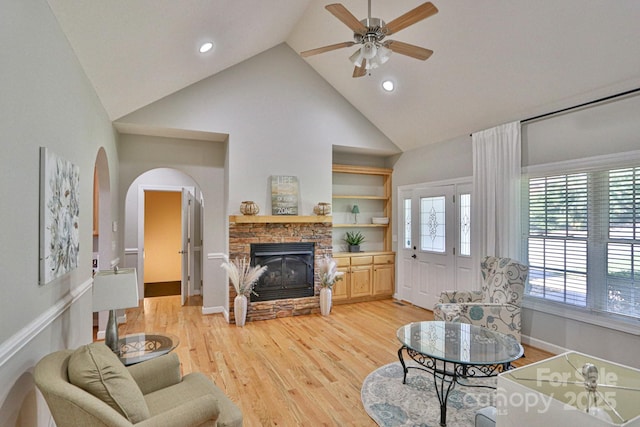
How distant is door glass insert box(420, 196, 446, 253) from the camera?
546cm

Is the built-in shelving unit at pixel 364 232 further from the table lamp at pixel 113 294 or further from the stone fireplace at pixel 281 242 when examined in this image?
the table lamp at pixel 113 294

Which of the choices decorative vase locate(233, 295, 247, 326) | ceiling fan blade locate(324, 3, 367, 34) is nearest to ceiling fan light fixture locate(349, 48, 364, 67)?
ceiling fan blade locate(324, 3, 367, 34)

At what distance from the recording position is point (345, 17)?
2.65 metres

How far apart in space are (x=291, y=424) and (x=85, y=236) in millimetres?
2311

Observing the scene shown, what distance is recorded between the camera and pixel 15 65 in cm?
149

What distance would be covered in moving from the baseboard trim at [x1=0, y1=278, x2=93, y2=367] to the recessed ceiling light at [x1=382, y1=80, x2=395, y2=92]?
4.41 m

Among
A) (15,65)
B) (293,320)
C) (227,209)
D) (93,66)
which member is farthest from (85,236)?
(293,320)

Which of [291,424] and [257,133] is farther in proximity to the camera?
[257,133]

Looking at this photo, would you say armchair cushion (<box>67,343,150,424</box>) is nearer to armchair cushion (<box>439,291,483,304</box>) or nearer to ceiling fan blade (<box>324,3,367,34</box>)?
ceiling fan blade (<box>324,3,367,34</box>)

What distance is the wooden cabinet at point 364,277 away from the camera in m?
5.90

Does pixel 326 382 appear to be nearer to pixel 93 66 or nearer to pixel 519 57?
pixel 93 66

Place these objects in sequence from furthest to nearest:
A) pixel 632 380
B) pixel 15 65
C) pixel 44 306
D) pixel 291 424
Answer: pixel 291 424 → pixel 44 306 → pixel 15 65 → pixel 632 380

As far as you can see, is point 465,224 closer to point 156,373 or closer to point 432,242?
point 432,242

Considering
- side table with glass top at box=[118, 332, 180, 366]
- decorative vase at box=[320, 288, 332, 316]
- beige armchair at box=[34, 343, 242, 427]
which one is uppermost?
beige armchair at box=[34, 343, 242, 427]
